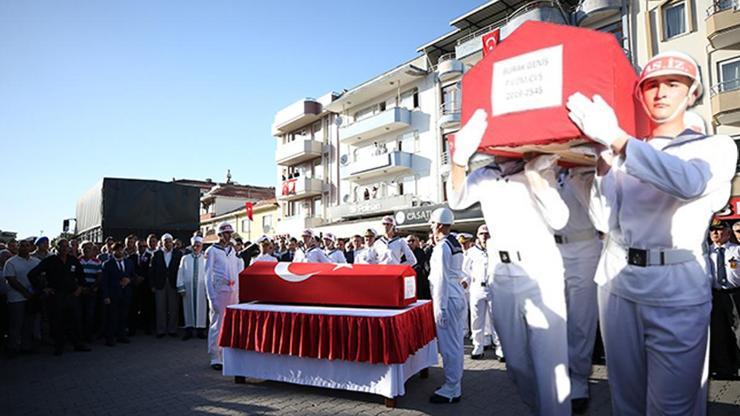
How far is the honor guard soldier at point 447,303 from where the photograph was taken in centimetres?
512

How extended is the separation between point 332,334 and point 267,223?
36.3m

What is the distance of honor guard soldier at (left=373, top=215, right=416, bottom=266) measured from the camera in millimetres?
9523

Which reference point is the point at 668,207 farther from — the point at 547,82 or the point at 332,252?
the point at 332,252

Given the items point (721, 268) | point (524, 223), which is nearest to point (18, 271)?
point (524, 223)

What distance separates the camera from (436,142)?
87.1ft

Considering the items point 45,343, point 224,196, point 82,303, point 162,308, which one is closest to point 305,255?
point 162,308

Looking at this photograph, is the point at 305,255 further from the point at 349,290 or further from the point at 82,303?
the point at 349,290

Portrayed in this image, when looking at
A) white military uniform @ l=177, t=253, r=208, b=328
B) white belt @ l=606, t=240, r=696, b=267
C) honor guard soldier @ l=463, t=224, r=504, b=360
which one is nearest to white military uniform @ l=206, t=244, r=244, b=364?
white military uniform @ l=177, t=253, r=208, b=328

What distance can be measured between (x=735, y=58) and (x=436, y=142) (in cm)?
1385

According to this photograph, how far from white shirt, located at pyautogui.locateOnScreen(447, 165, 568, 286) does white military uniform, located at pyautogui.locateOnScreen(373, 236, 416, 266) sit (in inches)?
264

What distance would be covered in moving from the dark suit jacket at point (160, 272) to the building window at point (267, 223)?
2962 centimetres

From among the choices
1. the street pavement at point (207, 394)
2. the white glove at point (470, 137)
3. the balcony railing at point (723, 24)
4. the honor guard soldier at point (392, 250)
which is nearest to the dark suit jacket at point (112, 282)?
the street pavement at point (207, 394)

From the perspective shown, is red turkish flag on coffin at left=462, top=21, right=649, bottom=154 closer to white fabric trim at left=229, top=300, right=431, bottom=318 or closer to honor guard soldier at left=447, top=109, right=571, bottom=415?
honor guard soldier at left=447, top=109, right=571, bottom=415

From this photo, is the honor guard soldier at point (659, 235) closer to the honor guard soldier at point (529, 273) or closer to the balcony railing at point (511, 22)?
the honor guard soldier at point (529, 273)
